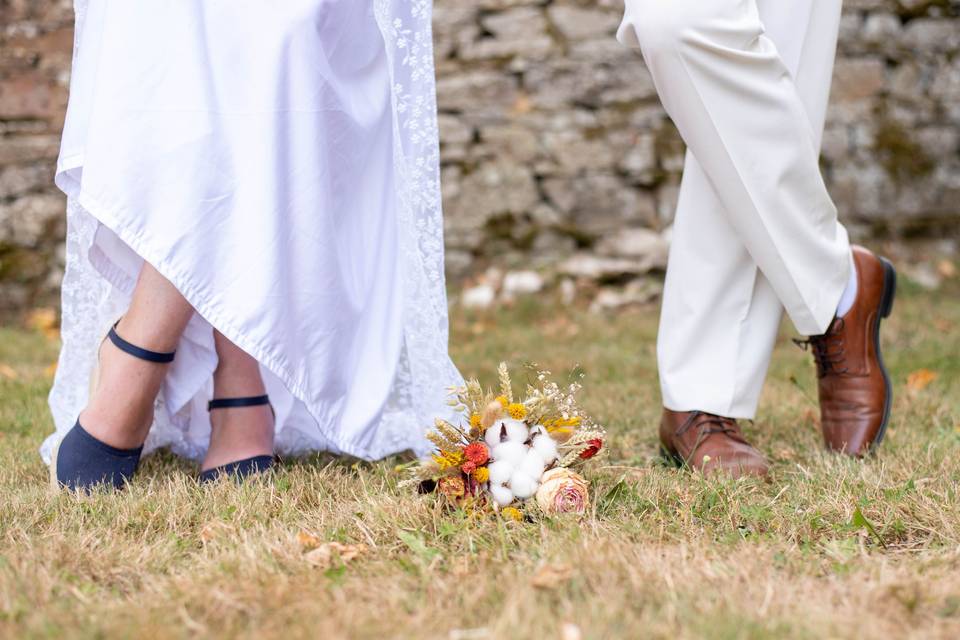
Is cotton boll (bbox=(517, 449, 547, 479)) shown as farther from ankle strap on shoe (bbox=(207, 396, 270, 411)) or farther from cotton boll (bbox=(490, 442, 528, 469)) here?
ankle strap on shoe (bbox=(207, 396, 270, 411))

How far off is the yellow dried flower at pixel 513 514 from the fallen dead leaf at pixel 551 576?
0.82ft

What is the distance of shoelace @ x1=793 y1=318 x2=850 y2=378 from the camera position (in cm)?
196

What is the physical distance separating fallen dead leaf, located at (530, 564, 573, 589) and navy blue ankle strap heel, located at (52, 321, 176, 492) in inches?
34.3

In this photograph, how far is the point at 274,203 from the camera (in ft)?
5.48

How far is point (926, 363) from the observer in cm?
304

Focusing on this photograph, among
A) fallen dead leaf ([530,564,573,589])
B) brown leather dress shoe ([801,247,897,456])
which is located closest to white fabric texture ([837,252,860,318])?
brown leather dress shoe ([801,247,897,456])

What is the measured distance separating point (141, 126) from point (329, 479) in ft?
2.31

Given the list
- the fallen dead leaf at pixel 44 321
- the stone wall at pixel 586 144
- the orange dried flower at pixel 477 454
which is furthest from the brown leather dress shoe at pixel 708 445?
the fallen dead leaf at pixel 44 321

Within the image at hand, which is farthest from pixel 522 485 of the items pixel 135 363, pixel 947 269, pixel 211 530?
pixel 947 269

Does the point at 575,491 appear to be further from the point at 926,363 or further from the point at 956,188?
the point at 956,188

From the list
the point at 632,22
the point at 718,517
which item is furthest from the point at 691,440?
the point at 632,22

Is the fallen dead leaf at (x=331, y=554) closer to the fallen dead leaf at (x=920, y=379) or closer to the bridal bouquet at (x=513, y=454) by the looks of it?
the bridal bouquet at (x=513, y=454)

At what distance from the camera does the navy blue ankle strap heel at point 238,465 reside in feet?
5.84

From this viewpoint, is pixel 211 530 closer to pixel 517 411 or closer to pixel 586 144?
pixel 517 411
